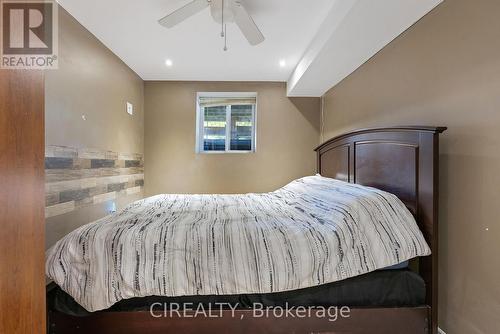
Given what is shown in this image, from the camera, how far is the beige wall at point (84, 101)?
6.15ft

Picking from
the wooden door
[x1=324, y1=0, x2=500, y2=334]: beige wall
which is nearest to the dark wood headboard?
[x1=324, y1=0, x2=500, y2=334]: beige wall

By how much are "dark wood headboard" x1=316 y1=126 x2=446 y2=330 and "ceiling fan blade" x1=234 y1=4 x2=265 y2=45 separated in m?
1.11

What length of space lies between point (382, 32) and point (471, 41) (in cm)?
66

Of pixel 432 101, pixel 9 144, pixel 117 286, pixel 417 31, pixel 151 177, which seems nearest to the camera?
pixel 9 144

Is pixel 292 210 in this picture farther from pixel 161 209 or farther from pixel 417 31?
pixel 417 31

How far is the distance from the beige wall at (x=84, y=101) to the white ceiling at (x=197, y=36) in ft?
0.45

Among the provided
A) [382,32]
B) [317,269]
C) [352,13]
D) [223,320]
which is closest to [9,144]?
[223,320]

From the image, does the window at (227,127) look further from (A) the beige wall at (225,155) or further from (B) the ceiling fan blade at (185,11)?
(B) the ceiling fan blade at (185,11)

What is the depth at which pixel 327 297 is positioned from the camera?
4.32ft

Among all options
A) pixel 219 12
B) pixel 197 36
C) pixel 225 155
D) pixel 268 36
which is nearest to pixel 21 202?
pixel 219 12

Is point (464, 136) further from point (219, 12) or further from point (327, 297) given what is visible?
point (219, 12)

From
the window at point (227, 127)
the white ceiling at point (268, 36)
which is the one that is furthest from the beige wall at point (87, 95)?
the window at point (227, 127)

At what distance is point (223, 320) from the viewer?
127 cm

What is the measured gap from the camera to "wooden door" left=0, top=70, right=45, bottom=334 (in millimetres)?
682
